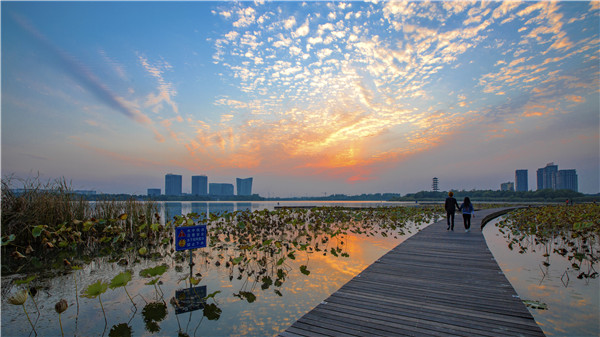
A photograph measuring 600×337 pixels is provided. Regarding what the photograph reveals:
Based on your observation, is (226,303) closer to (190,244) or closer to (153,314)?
(153,314)

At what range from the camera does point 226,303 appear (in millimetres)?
4746

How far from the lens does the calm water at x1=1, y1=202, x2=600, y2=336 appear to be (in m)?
3.89

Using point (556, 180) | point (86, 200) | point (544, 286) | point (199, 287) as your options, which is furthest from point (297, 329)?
point (556, 180)

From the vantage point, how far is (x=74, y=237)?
7.61m

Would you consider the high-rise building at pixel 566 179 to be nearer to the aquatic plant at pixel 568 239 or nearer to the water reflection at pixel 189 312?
the aquatic plant at pixel 568 239

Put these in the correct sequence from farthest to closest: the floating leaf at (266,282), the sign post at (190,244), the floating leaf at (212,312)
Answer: the floating leaf at (266,282) < the sign post at (190,244) < the floating leaf at (212,312)

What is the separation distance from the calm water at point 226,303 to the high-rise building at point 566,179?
13056 cm

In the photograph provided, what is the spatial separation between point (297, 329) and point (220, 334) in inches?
48.5

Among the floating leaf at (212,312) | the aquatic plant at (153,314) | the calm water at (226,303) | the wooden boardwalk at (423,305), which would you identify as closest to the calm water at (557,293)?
the calm water at (226,303)

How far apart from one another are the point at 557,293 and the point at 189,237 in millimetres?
6778

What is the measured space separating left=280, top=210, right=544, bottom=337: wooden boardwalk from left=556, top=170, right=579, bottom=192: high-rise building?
13242 centimetres

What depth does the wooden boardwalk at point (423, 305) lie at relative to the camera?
313 cm

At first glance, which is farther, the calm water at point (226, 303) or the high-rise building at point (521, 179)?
the high-rise building at point (521, 179)

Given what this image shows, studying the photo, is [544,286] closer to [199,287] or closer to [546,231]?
[199,287]
